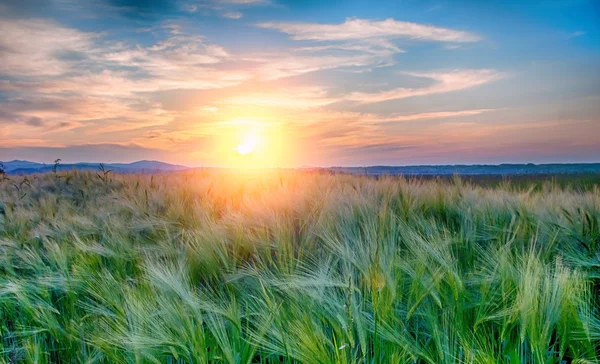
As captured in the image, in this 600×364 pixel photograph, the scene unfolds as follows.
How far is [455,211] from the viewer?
11.0 feet

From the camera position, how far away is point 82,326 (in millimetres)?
2062

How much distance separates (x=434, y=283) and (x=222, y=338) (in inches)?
35.4

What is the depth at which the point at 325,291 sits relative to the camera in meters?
1.81

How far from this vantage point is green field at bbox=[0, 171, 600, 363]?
153cm

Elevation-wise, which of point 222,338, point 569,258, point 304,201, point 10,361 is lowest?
point 10,361

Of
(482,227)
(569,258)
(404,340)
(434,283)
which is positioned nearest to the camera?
(404,340)

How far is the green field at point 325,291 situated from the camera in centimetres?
153

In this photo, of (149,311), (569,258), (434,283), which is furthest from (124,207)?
(569,258)

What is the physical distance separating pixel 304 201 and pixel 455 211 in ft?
4.16

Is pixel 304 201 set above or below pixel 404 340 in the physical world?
above

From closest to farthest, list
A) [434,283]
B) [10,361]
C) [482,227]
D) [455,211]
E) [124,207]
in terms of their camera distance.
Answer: [434,283]
[10,361]
[482,227]
[455,211]
[124,207]

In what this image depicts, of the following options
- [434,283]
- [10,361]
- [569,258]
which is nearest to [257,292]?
[434,283]

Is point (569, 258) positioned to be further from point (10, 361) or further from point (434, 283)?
point (10, 361)

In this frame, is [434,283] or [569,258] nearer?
[434,283]
